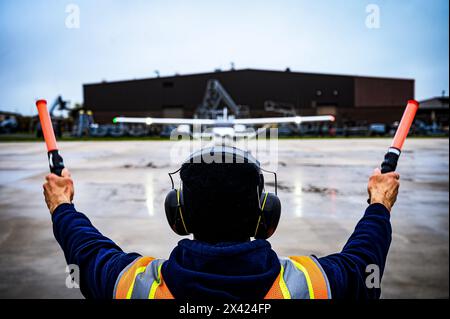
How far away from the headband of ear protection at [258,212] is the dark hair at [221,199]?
1 centimetres

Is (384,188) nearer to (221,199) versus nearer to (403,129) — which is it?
(403,129)

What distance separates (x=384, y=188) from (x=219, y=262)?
63 cm

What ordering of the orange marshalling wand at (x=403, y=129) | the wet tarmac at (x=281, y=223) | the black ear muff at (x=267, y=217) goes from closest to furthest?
the orange marshalling wand at (x=403, y=129) < the black ear muff at (x=267, y=217) < the wet tarmac at (x=281, y=223)

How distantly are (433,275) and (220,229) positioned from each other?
4.28m

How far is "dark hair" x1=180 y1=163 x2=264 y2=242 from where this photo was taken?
4.06 feet

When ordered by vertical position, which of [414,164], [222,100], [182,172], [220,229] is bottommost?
[414,164]

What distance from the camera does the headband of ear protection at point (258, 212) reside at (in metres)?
1.24

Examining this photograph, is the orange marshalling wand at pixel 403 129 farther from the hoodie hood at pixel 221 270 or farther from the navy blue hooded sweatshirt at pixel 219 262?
the hoodie hood at pixel 221 270

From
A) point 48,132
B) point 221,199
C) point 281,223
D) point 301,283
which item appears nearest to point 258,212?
point 221,199

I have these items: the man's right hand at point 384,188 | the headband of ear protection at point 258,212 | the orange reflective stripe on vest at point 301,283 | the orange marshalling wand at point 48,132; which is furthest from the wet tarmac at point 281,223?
the man's right hand at point 384,188

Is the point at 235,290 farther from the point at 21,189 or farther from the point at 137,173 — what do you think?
the point at 137,173

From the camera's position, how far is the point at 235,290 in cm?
116

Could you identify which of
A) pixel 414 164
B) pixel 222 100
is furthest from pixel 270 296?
pixel 222 100
